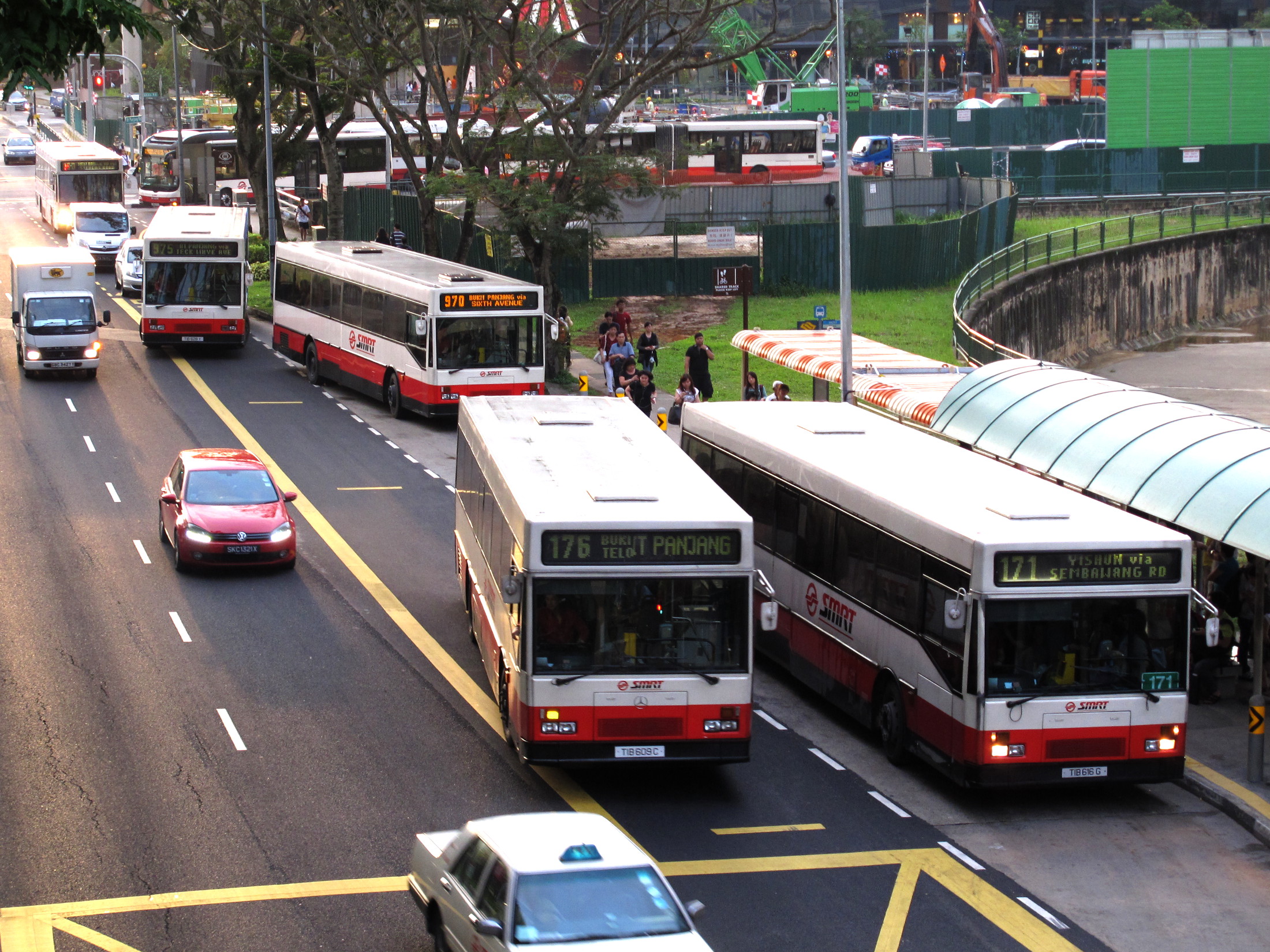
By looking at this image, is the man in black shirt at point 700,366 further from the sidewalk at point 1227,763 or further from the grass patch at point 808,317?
the sidewalk at point 1227,763

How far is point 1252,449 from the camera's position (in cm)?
1659

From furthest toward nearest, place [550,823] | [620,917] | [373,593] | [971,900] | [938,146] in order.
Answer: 1. [938,146]
2. [373,593]
3. [971,900]
4. [550,823]
5. [620,917]

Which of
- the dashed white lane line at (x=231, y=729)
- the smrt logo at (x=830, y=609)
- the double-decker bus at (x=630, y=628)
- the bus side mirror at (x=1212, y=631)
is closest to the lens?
the bus side mirror at (x=1212, y=631)

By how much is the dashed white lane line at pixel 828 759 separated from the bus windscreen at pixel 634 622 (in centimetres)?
241

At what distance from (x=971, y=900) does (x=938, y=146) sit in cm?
8514

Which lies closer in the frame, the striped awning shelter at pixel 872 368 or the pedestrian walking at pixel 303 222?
the striped awning shelter at pixel 872 368

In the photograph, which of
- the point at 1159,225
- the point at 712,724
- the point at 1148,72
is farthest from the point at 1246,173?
the point at 712,724

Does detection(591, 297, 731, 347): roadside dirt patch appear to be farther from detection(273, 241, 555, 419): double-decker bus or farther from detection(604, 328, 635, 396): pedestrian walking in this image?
detection(604, 328, 635, 396): pedestrian walking

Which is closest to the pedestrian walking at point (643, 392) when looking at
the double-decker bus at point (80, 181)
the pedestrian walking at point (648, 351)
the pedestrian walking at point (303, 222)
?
the pedestrian walking at point (648, 351)

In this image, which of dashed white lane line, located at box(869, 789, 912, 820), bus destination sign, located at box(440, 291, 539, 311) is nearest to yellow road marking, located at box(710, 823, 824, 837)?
dashed white lane line, located at box(869, 789, 912, 820)

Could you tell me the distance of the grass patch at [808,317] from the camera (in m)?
39.0

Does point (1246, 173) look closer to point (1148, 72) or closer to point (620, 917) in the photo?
point (1148, 72)

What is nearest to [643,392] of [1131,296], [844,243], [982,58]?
[844,243]

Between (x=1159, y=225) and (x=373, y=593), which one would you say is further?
(x=1159, y=225)
